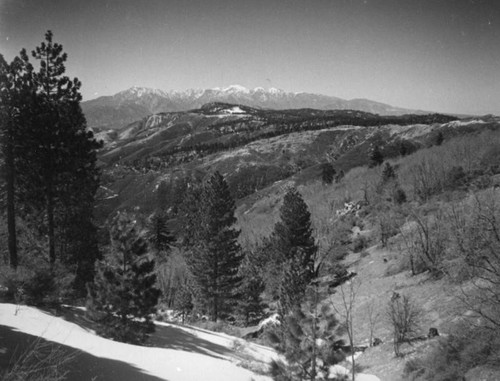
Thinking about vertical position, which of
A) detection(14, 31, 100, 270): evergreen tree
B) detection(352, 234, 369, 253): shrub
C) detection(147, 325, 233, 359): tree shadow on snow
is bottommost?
detection(352, 234, 369, 253): shrub

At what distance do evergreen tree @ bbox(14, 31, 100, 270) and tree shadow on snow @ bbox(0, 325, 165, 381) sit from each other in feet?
38.7

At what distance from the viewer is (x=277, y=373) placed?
7.30 metres

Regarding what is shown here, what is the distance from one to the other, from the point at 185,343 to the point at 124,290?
3.37 meters

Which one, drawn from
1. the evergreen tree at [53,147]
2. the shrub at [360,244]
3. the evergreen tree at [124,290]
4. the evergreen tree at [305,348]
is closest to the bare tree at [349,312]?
the evergreen tree at [305,348]

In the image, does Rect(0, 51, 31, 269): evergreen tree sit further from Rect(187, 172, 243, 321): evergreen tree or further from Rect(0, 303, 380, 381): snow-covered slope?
Rect(187, 172, 243, 321): evergreen tree

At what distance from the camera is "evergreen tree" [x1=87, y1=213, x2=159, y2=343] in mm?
11922

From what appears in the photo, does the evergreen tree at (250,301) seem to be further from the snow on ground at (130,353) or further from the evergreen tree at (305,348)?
the evergreen tree at (305,348)

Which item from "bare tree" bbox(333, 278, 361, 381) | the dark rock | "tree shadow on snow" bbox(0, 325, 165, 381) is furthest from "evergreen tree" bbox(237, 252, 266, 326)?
"tree shadow on snow" bbox(0, 325, 165, 381)

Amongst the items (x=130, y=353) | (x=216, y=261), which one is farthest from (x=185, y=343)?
(x=216, y=261)

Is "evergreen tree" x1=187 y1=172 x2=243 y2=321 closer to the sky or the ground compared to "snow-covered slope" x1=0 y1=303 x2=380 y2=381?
closer to the ground

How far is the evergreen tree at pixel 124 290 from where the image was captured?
11.9 metres

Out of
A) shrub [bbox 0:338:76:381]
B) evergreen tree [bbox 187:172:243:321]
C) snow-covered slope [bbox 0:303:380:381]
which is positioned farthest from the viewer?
evergreen tree [bbox 187:172:243:321]

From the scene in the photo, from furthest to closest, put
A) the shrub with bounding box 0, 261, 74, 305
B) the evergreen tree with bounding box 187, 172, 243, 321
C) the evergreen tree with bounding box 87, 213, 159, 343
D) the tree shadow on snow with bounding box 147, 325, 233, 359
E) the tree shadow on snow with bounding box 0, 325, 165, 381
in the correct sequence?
1. the evergreen tree with bounding box 187, 172, 243, 321
2. the evergreen tree with bounding box 87, 213, 159, 343
3. the tree shadow on snow with bounding box 147, 325, 233, 359
4. the shrub with bounding box 0, 261, 74, 305
5. the tree shadow on snow with bounding box 0, 325, 165, 381

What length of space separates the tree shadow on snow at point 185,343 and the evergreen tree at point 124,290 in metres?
0.75
